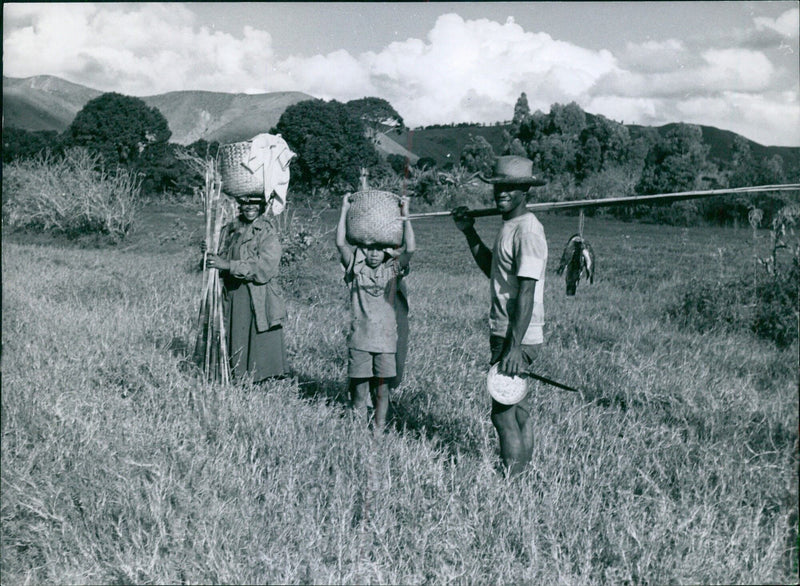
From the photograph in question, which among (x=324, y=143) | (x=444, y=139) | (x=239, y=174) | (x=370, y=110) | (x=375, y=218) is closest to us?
(x=375, y=218)

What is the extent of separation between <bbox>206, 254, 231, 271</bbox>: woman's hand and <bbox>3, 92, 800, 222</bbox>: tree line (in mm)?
17951

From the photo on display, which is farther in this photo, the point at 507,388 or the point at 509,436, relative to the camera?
the point at 509,436

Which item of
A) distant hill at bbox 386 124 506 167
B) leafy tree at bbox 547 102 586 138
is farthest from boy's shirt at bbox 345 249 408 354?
distant hill at bbox 386 124 506 167

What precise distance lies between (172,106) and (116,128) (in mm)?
36603

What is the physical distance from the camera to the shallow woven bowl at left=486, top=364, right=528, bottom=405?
3.69 meters

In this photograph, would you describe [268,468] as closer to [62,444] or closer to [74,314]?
[62,444]

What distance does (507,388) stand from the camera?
3697mm

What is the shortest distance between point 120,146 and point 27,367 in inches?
1530

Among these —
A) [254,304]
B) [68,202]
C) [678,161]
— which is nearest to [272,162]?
[254,304]

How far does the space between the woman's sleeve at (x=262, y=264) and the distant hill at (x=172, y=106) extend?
4692 centimetres

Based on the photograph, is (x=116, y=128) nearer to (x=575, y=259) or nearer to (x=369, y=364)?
(x=369, y=364)

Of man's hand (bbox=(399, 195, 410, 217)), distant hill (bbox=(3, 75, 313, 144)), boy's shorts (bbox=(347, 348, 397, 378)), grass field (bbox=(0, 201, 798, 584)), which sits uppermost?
distant hill (bbox=(3, 75, 313, 144))

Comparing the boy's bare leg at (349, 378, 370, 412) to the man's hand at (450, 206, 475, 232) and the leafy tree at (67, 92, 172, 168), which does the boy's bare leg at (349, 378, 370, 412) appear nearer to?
the man's hand at (450, 206, 475, 232)

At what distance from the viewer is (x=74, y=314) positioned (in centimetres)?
808
